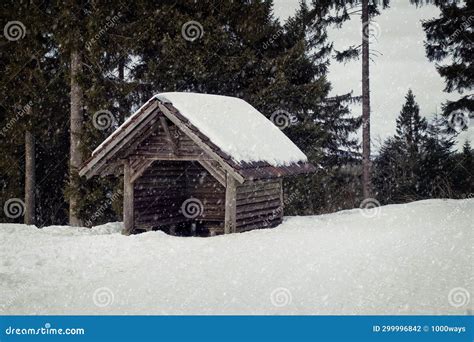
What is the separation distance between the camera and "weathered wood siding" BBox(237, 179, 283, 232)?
1291 cm

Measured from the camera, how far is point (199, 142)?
11648mm

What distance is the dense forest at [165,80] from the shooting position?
17.0 meters

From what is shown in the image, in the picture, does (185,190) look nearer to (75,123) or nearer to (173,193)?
(173,193)

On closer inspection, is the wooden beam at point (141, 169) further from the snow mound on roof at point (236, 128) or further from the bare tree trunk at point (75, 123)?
the bare tree trunk at point (75, 123)

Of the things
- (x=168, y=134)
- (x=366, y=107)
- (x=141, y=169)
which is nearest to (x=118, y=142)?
(x=141, y=169)

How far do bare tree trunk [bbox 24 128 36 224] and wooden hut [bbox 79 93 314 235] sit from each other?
6751 millimetres

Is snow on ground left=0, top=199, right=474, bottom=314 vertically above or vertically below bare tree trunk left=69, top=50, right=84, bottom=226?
below

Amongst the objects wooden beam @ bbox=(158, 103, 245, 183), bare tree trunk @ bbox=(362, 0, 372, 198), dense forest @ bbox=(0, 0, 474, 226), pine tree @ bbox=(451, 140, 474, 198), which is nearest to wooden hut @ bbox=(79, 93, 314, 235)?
wooden beam @ bbox=(158, 103, 245, 183)

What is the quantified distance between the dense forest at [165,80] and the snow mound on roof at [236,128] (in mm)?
4420

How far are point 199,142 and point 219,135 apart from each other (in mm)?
661

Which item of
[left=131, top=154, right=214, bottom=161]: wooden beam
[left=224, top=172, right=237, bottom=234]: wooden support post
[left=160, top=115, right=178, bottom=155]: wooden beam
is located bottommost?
[left=224, top=172, right=237, bottom=234]: wooden support post

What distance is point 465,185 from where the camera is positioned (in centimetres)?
2189

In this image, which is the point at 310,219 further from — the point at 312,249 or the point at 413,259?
the point at 413,259

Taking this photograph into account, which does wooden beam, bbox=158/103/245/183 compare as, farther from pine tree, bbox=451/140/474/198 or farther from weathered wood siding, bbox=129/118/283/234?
pine tree, bbox=451/140/474/198
